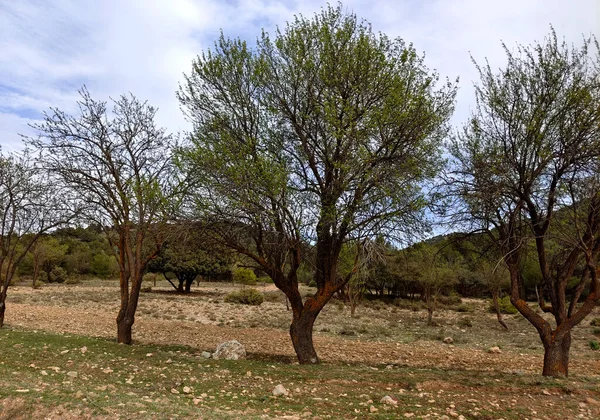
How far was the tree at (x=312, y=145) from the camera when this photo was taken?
9789mm

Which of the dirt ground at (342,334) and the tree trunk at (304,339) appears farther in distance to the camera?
the dirt ground at (342,334)

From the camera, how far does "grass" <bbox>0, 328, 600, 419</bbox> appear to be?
6438 millimetres

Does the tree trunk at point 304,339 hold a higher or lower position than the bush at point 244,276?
lower

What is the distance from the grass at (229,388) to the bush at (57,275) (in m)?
50.9

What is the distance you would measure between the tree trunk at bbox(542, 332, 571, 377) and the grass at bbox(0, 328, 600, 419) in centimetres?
46

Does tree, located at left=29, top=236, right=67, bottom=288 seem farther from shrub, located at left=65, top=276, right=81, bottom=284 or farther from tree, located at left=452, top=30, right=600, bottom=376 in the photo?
tree, located at left=452, top=30, right=600, bottom=376

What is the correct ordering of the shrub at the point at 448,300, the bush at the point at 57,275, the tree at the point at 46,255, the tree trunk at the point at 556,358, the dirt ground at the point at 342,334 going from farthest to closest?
the bush at the point at 57,275, the shrub at the point at 448,300, the tree at the point at 46,255, the dirt ground at the point at 342,334, the tree trunk at the point at 556,358

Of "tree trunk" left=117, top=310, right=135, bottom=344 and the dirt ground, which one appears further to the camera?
the dirt ground

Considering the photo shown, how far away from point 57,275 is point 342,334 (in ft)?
157

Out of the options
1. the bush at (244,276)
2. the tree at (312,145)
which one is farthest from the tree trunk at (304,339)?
the bush at (244,276)

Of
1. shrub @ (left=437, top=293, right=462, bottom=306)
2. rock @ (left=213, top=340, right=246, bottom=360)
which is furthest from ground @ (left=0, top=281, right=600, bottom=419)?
shrub @ (left=437, top=293, right=462, bottom=306)

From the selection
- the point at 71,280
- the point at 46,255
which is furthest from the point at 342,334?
the point at 71,280

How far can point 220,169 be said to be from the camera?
974 cm

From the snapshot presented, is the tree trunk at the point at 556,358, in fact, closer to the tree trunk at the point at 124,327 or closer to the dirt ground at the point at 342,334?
the dirt ground at the point at 342,334
